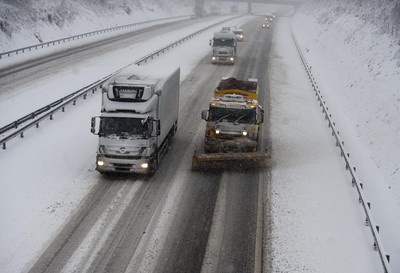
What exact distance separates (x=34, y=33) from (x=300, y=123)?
Result: 39.0 meters

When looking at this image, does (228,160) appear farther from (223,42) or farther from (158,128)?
(223,42)

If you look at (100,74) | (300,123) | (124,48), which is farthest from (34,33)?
(300,123)

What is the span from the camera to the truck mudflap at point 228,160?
20250mm

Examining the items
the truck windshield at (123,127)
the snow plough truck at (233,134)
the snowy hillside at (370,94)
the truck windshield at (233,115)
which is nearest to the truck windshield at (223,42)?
the snowy hillside at (370,94)

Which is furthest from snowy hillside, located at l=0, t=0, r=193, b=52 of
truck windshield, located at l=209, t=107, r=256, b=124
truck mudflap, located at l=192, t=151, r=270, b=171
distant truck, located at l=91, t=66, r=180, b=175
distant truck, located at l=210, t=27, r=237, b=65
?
truck mudflap, located at l=192, t=151, r=270, b=171

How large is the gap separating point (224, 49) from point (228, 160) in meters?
27.6

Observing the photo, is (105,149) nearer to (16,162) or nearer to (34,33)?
(16,162)

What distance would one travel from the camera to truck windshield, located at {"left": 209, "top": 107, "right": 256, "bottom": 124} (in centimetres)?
2156

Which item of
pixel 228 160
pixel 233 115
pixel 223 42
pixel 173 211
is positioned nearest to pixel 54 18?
pixel 223 42

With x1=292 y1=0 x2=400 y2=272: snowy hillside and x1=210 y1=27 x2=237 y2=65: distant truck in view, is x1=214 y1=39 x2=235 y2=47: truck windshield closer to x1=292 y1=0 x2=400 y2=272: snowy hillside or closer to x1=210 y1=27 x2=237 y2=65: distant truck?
x1=210 y1=27 x2=237 y2=65: distant truck

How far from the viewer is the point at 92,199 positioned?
17531mm

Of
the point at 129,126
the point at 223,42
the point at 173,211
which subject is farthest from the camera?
the point at 223,42

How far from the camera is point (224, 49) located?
4666 cm

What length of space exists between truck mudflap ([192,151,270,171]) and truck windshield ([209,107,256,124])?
1713 mm
